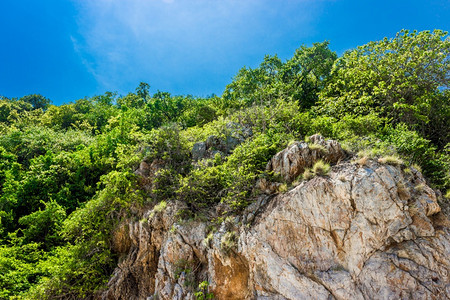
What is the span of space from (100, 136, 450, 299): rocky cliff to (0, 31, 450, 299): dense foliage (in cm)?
118

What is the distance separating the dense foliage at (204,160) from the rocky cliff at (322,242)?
118cm

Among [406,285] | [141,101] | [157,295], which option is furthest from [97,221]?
[141,101]

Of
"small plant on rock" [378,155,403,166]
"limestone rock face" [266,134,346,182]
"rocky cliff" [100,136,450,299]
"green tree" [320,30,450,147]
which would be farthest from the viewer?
"green tree" [320,30,450,147]

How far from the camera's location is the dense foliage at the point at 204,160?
38.5 feet

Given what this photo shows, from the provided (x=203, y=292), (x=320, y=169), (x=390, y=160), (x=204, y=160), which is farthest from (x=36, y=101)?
(x=390, y=160)

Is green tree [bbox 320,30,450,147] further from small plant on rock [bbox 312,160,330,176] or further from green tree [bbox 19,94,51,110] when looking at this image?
green tree [bbox 19,94,51,110]

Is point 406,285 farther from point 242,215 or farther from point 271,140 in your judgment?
point 271,140

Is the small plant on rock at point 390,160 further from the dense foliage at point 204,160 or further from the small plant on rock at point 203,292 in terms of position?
the small plant on rock at point 203,292

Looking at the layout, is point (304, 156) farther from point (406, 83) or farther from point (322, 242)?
point (406, 83)

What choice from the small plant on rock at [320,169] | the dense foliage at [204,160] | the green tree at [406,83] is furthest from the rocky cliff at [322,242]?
the green tree at [406,83]

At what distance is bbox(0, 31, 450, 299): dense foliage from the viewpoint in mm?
11742

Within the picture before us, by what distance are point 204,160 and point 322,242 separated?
7.64 m

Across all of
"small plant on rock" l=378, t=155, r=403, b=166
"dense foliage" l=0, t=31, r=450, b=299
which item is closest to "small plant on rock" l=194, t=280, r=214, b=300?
"dense foliage" l=0, t=31, r=450, b=299

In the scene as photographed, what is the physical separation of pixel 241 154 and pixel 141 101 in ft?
120
